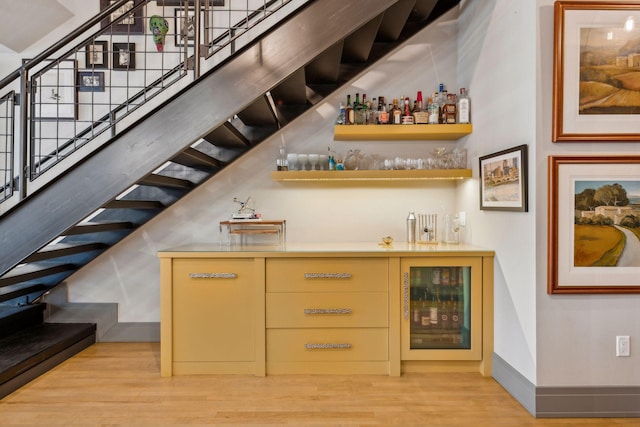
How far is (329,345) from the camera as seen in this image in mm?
2723

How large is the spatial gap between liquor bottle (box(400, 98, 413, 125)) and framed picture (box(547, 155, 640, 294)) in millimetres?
1222

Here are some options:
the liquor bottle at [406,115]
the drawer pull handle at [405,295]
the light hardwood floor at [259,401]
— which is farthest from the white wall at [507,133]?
the drawer pull handle at [405,295]

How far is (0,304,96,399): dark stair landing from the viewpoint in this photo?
8.28 feet

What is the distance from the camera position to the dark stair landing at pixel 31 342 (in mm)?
2523

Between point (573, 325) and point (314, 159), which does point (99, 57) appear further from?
point (573, 325)

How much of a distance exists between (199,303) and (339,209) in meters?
1.37

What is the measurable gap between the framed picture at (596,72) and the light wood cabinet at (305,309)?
102 centimetres

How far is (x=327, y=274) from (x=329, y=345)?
476 mm

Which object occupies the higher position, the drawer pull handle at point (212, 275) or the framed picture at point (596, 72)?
the framed picture at point (596, 72)

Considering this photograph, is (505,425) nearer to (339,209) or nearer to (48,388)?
(339,209)

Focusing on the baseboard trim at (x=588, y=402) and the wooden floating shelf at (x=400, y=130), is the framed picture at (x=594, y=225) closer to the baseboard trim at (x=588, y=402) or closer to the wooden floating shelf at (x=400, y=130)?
the baseboard trim at (x=588, y=402)

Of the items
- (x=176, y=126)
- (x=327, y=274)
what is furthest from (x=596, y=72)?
(x=176, y=126)

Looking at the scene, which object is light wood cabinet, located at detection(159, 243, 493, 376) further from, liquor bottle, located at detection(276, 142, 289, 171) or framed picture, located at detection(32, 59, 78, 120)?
framed picture, located at detection(32, 59, 78, 120)

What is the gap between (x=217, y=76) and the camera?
7.88ft
